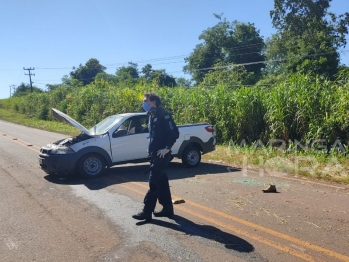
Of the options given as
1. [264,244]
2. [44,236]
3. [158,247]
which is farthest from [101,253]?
[264,244]

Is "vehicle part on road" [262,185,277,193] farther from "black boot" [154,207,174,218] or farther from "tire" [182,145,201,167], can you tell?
"tire" [182,145,201,167]

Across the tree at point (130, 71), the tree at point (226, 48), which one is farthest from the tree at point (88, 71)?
the tree at point (226, 48)

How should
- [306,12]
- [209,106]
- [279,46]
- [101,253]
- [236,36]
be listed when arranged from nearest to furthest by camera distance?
[101,253]
[209,106]
[306,12]
[279,46]
[236,36]

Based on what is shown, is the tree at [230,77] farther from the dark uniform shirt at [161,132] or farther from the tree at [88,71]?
the tree at [88,71]

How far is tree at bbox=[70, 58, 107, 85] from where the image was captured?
268 feet

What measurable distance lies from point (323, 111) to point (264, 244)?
8.86 metres

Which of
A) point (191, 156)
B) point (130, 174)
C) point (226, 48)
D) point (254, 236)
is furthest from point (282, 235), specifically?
point (226, 48)

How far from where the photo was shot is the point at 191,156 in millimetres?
11086

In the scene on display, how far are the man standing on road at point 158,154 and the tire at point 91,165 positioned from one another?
3679 millimetres

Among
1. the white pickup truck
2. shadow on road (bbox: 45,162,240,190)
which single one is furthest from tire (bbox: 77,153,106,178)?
shadow on road (bbox: 45,162,240,190)

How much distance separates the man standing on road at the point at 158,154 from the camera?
612 cm

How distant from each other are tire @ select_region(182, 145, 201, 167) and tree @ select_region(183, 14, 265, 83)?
4368 cm

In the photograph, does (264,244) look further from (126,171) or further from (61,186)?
(126,171)

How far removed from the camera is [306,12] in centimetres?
4159
